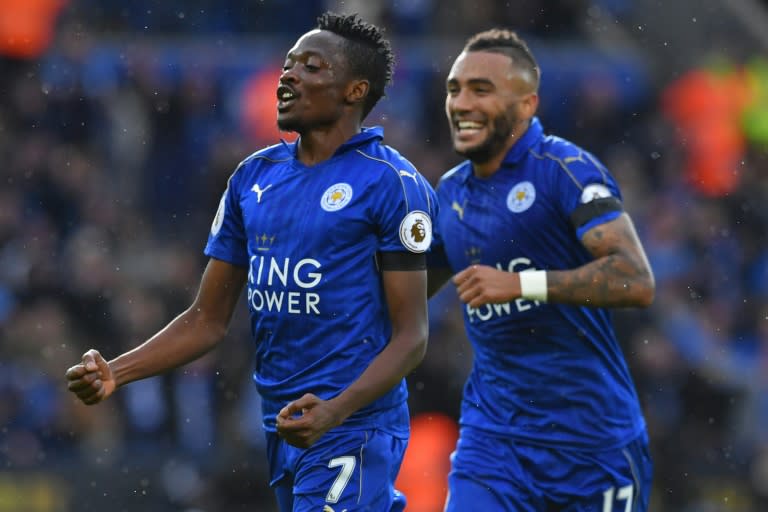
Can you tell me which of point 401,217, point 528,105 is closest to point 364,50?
point 401,217

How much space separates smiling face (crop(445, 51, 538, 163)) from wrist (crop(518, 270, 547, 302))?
873 millimetres

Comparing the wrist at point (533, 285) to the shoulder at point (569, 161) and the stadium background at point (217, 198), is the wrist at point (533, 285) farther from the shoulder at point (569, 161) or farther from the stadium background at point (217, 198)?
the stadium background at point (217, 198)

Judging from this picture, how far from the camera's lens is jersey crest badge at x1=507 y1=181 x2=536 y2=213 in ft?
20.6

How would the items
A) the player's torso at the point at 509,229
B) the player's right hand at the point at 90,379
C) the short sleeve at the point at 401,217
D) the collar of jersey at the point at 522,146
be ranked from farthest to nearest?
1. the collar of jersey at the point at 522,146
2. the player's torso at the point at 509,229
3. the short sleeve at the point at 401,217
4. the player's right hand at the point at 90,379

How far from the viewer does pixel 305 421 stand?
4.76 m

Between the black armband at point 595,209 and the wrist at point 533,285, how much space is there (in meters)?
0.36

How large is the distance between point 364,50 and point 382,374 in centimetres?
129

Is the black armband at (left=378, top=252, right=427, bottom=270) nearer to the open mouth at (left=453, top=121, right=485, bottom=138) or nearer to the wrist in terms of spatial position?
the wrist

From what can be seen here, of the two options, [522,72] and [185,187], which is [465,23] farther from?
[522,72]

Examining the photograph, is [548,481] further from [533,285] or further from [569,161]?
[569,161]

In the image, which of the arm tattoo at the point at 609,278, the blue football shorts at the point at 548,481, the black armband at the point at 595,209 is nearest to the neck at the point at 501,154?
the black armband at the point at 595,209

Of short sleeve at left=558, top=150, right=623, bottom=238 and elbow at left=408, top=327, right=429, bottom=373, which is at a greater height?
short sleeve at left=558, top=150, right=623, bottom=238

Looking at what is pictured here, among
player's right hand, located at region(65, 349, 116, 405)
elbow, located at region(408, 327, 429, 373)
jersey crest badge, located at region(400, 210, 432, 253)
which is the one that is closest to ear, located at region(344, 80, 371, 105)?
jersey crest badge, located at region(400, 210, 432, 253)

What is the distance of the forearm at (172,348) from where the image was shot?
17.7ft
